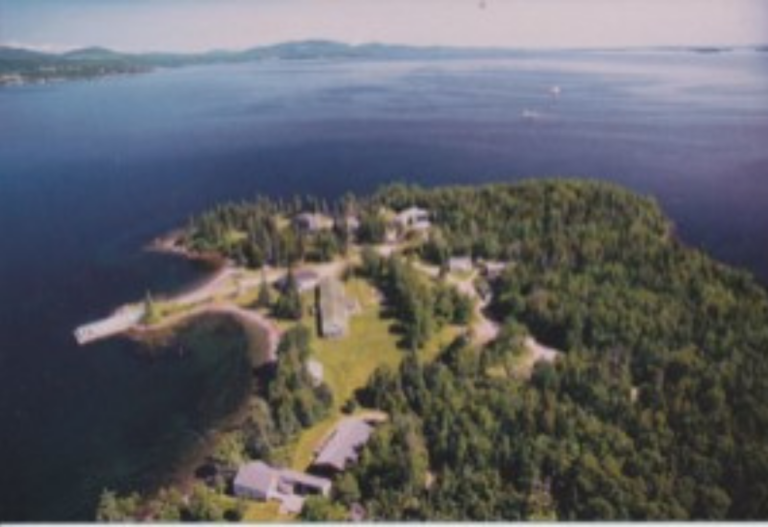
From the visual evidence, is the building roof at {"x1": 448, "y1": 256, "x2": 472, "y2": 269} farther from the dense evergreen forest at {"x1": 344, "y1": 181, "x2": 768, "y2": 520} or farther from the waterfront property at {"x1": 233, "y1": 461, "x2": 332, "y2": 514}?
the waterfront property at {"x1": 233, "y1": 461, "x2": 332, "y2": 514}

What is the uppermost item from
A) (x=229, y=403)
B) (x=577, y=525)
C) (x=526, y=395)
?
(x=577, y=525)

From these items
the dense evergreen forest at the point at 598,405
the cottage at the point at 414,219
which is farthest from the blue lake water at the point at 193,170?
the cottage at the point at 414,219

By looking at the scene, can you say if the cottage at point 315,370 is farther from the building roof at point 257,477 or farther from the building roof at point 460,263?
the building roof at point 460,263

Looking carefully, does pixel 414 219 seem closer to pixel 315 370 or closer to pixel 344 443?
pixel 315 370

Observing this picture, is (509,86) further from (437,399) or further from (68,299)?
(437,399)

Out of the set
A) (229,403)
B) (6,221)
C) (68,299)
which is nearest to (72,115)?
(6,221)

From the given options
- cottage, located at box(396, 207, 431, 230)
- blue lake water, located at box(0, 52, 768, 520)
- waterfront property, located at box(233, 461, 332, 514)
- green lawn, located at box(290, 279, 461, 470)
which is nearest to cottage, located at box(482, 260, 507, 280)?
green lawn, located at box(290, 279, 461, 470)

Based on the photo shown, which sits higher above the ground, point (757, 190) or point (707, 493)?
point (757, 190)
